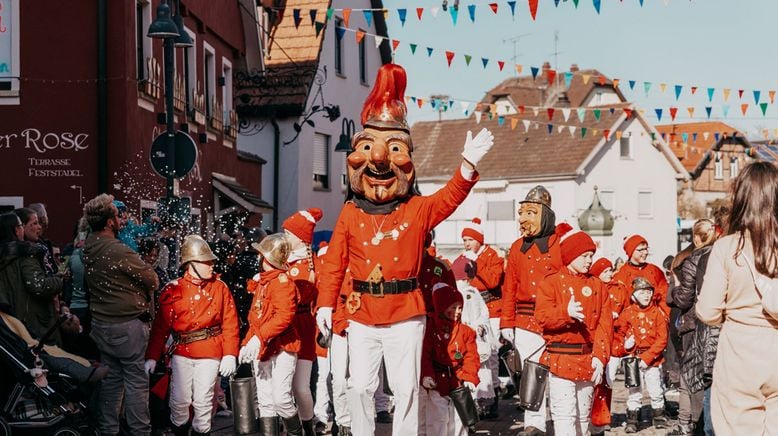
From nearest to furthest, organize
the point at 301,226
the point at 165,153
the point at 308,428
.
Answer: the point at 308,428
the point at 301,226
the point at 165,153

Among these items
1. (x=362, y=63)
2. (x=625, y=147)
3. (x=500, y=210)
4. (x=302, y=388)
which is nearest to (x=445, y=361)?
(x=302, y=388)

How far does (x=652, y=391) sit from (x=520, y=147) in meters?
39.4

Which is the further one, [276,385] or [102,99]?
[102,99]

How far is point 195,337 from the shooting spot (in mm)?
9484

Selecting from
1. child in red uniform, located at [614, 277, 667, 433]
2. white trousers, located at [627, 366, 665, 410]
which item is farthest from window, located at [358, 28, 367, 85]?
white trousers, located at [627, 366, 665, 410]

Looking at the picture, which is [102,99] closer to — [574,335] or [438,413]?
[438,413]

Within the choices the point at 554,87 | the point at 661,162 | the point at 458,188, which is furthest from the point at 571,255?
the point at 554,87

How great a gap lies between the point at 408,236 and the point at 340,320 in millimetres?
2211

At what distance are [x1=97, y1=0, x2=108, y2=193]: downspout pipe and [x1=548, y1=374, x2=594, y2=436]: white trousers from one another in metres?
7.36

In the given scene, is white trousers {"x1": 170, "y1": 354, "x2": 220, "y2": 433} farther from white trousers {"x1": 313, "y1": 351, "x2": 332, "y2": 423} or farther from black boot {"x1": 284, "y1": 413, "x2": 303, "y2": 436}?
white trousers {"x1": 313, "y1": 351, "x2": 332, "y2": 423}

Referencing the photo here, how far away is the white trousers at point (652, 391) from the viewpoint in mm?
12102

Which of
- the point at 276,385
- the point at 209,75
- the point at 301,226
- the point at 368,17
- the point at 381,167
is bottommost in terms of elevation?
the point at 276,385

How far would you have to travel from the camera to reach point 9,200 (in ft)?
47.0

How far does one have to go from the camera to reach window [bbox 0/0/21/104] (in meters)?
14.4
